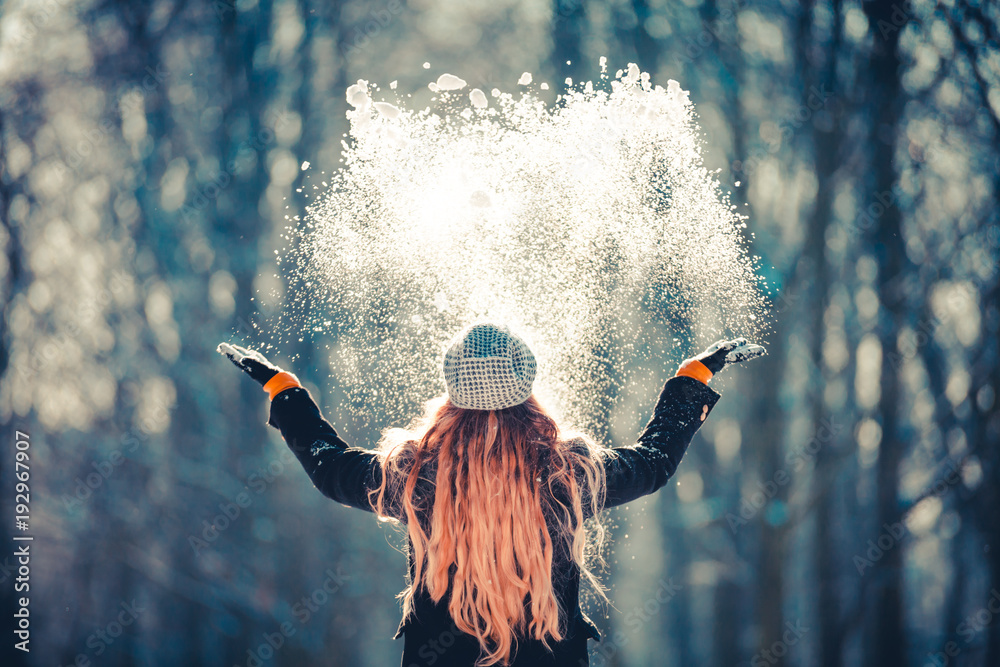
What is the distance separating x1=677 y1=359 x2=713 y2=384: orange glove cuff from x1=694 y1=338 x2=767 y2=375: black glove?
28mm

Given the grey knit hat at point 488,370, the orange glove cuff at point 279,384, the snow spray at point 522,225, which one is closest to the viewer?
the grey knit hat at point 488,370

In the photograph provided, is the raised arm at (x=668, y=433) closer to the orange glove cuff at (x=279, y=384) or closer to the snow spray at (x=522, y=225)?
the orange glove cuff at (x=279, y=384)

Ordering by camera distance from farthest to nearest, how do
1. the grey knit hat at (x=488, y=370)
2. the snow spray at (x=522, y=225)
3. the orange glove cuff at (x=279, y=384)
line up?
1. the snow spray at (x=522, y=225)
2. the orange glove cuff at (x=279, y=384)
3. the grey knit hat at (x=488, y=370)

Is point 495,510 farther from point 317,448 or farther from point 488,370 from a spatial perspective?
point 317,448

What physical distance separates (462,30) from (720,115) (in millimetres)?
2922

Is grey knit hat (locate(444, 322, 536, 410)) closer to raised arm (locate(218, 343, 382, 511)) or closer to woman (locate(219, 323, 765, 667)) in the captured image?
woman (locate(219, 323, 765, 667))

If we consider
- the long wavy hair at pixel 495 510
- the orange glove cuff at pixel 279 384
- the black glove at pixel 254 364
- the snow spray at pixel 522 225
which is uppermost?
the snow spray at pixel 522 225

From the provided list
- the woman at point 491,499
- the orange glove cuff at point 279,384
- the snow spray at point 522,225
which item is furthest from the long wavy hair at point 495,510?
the snow spray at point 522,225

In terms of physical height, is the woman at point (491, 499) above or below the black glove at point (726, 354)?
below

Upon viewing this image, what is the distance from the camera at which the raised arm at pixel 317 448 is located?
4.89 feet

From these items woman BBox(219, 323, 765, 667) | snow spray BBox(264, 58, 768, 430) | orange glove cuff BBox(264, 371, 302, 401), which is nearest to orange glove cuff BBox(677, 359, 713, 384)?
woman BBox(219, 323, 765, 667)

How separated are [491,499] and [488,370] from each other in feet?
1.13

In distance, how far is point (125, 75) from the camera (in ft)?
18.8

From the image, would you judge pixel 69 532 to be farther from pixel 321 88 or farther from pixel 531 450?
pixel 531 450
